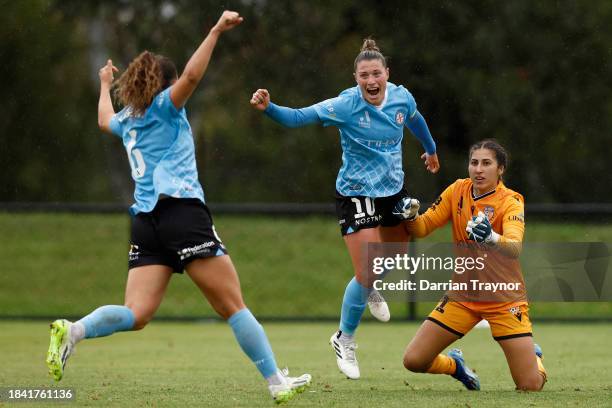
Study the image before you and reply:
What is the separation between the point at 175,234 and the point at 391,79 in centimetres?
1174

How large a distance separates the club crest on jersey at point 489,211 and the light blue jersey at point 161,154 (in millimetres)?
1853

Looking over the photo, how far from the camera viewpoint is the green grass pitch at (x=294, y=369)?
6020 mm

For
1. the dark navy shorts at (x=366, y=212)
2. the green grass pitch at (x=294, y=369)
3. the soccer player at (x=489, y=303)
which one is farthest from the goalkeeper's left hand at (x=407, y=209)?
the green grass pitch at (x=294, y=369)

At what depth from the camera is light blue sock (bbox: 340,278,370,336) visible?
7316mm

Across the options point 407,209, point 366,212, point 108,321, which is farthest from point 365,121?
point 108,321

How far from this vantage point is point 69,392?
6.31m

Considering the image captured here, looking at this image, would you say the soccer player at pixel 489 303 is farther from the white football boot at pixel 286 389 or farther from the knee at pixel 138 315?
the knee at pixel 138 315

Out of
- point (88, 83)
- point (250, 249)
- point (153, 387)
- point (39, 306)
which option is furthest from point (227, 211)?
point (88, 83)

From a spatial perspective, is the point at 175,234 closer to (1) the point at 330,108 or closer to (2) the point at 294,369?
(1) the point at 330,108

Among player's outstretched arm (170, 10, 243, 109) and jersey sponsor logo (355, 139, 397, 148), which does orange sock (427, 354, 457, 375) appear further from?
player's outstretched arm (170, 10, 243, 109)

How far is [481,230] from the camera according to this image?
19.3ft

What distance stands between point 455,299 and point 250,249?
→ 304 inches

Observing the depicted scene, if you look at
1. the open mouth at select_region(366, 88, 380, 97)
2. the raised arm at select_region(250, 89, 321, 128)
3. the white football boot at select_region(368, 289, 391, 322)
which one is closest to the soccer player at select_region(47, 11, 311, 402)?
the raised arm at select_region(250, 89, 321, 128)

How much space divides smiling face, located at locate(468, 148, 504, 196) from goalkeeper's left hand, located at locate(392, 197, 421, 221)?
1.35 ft
